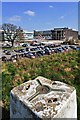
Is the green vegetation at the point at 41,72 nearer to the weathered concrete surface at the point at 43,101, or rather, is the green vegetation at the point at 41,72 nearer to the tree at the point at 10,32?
the weathered concrete surface at the point at 43,101

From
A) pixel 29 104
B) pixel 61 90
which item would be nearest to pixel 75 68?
pixel 61 90

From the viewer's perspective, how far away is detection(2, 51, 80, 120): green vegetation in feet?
24.9

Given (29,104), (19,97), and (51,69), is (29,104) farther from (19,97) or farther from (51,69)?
(51,69)

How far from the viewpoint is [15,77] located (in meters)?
7.91

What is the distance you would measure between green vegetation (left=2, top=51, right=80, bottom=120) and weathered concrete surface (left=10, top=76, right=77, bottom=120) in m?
2.03

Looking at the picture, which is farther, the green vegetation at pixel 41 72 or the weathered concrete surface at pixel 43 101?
the green vegetation at pixel 41 72

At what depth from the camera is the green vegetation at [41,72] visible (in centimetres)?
759

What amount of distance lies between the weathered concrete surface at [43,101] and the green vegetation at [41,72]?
203cm

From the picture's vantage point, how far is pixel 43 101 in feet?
13.8

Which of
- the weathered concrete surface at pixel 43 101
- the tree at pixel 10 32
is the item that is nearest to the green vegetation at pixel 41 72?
the weathered concrete surface at pixel 43 101

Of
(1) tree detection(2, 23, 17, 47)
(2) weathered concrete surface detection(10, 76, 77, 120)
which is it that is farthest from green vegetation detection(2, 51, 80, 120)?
(1) tree detection(2, 23, 17, 47)

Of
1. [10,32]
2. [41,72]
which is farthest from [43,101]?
[10,32]

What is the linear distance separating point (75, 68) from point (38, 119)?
5.48 m

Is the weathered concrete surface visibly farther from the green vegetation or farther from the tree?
the tree
